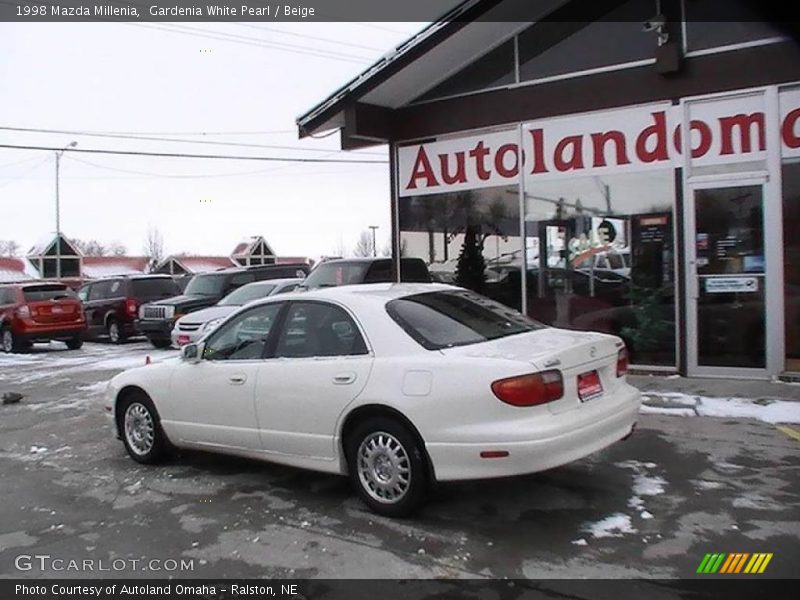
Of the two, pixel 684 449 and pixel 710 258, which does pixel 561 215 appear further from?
pixel 684 449

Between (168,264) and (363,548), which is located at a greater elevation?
(168,264)

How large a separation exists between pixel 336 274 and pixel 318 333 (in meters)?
7.89

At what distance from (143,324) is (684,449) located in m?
13.9

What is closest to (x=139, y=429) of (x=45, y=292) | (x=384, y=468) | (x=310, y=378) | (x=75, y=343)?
(x=310, y=378)

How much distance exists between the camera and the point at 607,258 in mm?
10383

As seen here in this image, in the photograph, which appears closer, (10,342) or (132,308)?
(10,342)

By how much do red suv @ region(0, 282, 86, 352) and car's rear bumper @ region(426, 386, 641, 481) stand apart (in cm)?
1609

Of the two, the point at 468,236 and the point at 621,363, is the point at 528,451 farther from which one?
the point at 468,236

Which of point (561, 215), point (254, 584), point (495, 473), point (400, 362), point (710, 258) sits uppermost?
point (561, 215)

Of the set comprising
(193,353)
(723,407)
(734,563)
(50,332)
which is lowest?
(734,563)

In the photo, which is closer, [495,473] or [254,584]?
[254,584]

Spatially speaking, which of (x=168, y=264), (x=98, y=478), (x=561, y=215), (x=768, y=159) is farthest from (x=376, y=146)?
(x=168, y=264)

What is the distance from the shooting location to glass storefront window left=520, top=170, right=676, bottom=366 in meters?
9.91

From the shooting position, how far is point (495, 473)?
15.3 feet
